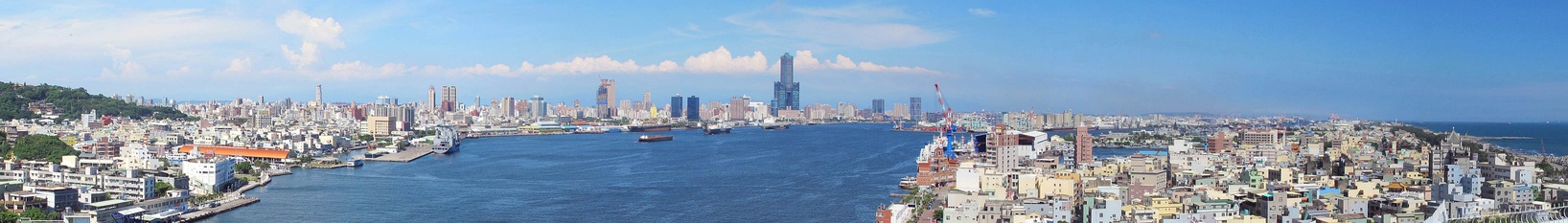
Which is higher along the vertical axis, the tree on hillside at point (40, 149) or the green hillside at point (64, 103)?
the green hillside at point (64, 103)

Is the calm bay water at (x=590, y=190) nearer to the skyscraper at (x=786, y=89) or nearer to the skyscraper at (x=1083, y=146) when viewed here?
the skyscraper at (x=1083, y=146)

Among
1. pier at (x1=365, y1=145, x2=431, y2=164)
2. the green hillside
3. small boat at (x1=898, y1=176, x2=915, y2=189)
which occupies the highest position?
the green hillside

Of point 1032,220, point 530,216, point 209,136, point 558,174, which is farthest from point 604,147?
point 1032,220

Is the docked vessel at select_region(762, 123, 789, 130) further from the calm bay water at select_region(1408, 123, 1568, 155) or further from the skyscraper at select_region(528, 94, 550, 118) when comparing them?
the calm bay water at select_region(1408, 123, 1568, 155)

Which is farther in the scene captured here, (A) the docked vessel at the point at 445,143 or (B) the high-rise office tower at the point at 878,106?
(B) the high-rise office tower at the point at 878,106

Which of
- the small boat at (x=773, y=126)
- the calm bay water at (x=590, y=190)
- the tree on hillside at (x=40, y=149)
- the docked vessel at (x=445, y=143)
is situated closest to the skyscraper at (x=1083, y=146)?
the calm bay water at (x=590, y=190)

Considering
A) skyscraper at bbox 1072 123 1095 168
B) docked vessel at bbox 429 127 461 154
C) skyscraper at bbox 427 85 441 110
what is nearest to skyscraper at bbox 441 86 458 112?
skyscraper at bbox 427 85 441 110
